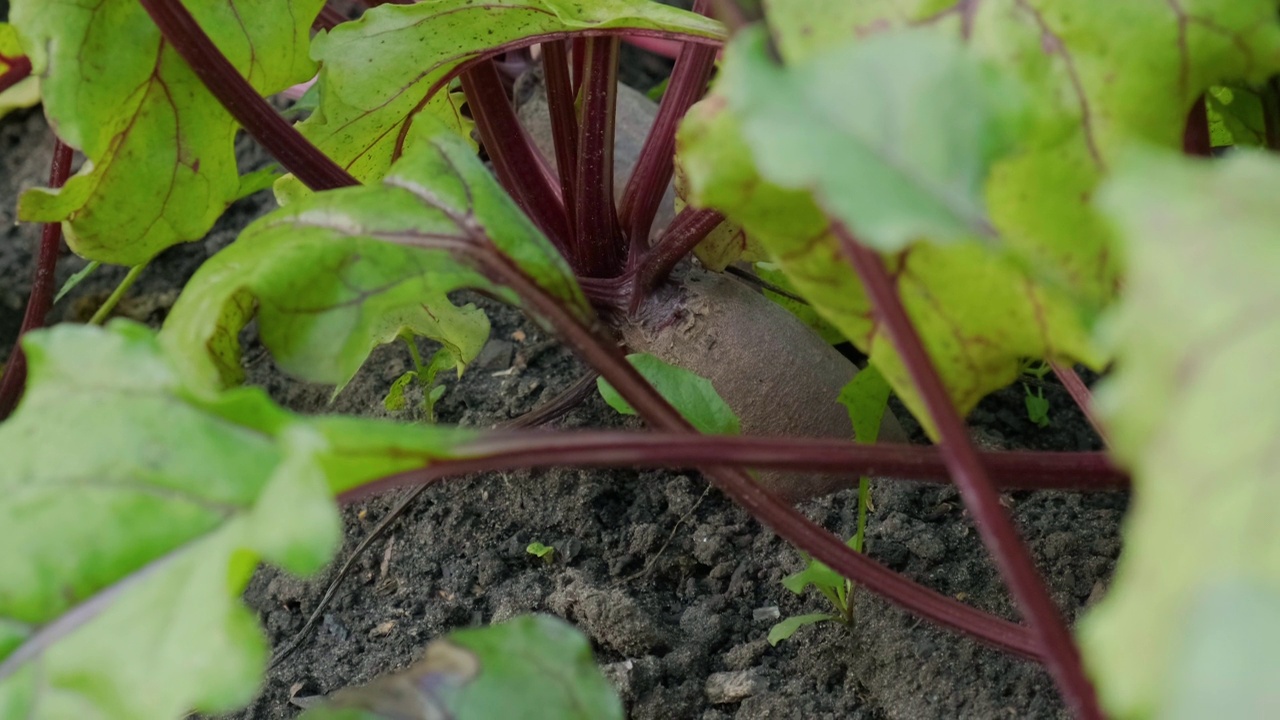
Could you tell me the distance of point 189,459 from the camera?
0.56 metres

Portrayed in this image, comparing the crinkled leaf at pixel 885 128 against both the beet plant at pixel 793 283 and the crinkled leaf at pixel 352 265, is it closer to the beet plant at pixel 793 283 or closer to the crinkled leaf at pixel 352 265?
the beet plant at pixel 793 283

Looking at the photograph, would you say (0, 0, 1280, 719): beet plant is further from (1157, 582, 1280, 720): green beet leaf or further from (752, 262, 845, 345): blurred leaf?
(752, 262, 845, 345): blurred leaf

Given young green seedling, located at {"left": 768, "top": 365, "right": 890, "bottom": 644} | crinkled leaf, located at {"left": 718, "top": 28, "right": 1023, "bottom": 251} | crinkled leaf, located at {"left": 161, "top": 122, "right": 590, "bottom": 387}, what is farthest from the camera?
young green seedling, located at {"left": 768, "top": 365, "right": 890, "bottom": 644}

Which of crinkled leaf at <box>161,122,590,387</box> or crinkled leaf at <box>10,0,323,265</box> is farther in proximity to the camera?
crinkled leaf at <box>10,0,323,265</box>

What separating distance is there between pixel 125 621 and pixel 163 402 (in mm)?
129

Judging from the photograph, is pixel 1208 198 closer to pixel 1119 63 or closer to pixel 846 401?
pixel 1119 63

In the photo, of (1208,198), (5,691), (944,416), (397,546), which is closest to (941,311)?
(944,416)

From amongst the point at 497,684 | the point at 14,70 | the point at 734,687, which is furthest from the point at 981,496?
the point at 14,70

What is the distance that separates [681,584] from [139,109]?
2.37 ft

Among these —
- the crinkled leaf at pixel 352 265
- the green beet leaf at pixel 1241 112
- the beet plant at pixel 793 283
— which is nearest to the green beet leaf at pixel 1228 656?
the beet plant at pixel 793 283

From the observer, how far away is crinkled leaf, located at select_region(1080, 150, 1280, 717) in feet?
1.03

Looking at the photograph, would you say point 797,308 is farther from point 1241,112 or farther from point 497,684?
point 497,684

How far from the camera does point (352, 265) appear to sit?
2.28 feet

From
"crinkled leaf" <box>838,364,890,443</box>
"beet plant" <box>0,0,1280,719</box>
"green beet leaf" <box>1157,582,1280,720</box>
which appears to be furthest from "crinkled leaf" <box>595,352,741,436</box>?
"green beet leaf" <box>1157,582,1280,720</box>
